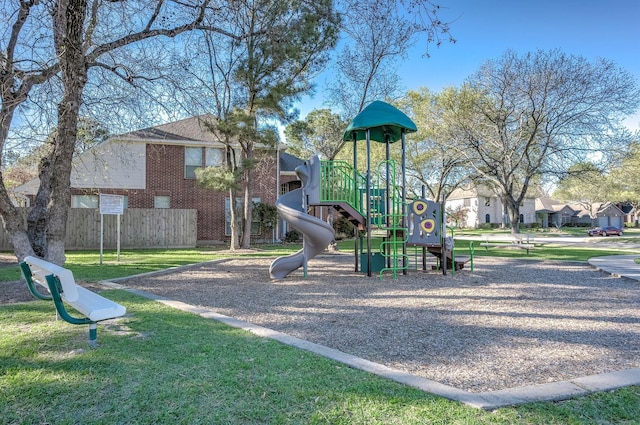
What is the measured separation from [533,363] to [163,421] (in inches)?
130

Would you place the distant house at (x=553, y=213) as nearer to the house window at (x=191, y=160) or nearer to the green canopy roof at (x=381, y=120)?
the house window at (x=191, y=160)

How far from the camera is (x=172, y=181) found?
69.7 ft

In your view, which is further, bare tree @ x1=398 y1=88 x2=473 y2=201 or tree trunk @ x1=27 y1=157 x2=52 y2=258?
bare tree @ x1=398 y1=88 x2=473 y2=201

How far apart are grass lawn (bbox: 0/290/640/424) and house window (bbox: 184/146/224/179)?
17.7 metres

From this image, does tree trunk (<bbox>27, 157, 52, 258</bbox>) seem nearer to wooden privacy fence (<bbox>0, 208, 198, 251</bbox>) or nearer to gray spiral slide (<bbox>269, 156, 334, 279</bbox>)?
gray spiral slide (<bbox>269, 156, 334, 279</bbox>)

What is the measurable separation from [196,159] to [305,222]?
13850 mm

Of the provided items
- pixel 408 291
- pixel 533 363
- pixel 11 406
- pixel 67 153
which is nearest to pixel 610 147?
pixel 408 291

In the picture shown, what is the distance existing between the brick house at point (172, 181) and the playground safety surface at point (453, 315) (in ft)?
35.8

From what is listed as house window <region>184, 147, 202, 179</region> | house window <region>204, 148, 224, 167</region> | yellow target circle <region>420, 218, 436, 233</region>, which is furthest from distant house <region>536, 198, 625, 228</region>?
yellow target circle <region>420, 218, 436, 233</region>

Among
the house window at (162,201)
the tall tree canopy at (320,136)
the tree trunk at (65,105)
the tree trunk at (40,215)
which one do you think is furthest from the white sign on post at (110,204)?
the tall tree canopy at (320,136)

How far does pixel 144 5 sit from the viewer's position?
8023 millimetres

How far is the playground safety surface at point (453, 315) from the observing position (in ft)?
12.7

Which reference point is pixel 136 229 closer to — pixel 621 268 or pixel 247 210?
pixel 247 210

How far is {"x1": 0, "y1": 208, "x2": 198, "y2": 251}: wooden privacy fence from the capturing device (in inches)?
713
